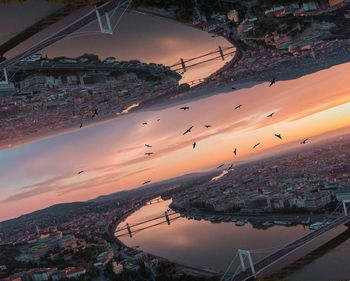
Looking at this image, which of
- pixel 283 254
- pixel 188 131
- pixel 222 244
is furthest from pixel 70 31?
pixel 222 244

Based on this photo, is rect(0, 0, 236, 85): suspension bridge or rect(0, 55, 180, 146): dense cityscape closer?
rect(0, 0, 236, 85): suspension bridge

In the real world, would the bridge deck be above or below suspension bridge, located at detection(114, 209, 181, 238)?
below

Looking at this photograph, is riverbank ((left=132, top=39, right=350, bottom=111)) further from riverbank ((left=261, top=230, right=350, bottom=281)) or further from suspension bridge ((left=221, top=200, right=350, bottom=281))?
riverbank ((left=261, top=230, right=350, bottom=281))

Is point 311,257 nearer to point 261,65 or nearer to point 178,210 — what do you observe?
point 261,65

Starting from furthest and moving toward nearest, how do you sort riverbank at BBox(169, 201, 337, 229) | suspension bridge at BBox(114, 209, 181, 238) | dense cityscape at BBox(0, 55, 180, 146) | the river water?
1. suspension bridge at BBox(114, 209, 181, 238)
2. riverbank at BBox(169, 201, 337, 229)
3. the river water
4. dense cityscape at BBox(0, 55, 180, 146)

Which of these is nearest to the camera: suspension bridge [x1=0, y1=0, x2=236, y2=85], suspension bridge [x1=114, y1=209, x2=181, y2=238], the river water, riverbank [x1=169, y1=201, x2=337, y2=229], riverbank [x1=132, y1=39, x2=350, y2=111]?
suspension bridge [x1=0, y1=0, x2=236, y2=85]

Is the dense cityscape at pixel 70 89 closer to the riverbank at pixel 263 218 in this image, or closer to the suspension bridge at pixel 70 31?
the suspension bridge at pixel 70 31

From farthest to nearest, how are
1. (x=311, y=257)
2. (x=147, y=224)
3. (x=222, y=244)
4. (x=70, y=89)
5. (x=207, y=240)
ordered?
(x=147, y=224) → (x=207, y=240) → (x=222, y=244) → (x=311, y=257) → (x=70, y=89)

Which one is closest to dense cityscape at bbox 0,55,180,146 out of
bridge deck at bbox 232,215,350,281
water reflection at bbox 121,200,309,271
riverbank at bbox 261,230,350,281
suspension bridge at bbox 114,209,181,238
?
bridge deck at bbox 232,215,350,281
